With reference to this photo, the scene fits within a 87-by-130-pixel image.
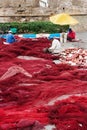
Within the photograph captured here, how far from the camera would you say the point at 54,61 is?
16188mm

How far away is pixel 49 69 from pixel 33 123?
529 centimetres

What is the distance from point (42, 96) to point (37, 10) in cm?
2132

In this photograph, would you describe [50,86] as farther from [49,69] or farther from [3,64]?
[3,64]

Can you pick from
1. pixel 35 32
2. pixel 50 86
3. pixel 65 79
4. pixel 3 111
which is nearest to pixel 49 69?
pixel 65 79

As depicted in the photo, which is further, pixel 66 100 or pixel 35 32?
pixel 35 32

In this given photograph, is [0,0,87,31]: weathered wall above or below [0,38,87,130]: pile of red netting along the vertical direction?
below

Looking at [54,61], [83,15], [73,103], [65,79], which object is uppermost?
[73,103]

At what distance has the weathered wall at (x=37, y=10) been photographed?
1223 inches

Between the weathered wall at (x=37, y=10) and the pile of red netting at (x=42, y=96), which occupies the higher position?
the pile of red netting at (x=42, y=96)

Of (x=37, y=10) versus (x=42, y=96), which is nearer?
(x=42, y=96)

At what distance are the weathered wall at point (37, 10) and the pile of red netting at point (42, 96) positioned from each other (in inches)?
603

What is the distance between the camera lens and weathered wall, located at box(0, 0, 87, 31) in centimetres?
3106

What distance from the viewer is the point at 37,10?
31.3 m

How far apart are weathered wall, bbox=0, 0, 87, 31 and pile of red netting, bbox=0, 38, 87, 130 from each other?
15311 mm
